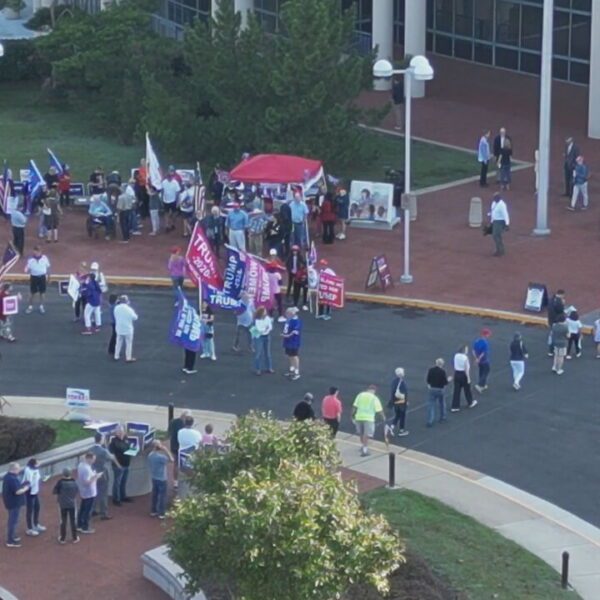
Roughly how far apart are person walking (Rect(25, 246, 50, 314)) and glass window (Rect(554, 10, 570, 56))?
23905 mm

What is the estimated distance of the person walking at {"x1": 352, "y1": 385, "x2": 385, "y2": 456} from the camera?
91.0 feet

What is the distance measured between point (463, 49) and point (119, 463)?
36360 mm

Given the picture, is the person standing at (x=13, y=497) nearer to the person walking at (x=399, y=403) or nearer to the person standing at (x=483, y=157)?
the person walking at (x=399, y=403)

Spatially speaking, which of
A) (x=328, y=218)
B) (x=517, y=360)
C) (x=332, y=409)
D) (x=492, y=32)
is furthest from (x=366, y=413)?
(x=492, y=32)

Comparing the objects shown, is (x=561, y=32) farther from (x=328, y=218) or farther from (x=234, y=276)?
(x=234, y=276)

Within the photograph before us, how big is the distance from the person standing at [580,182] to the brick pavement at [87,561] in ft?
65.9

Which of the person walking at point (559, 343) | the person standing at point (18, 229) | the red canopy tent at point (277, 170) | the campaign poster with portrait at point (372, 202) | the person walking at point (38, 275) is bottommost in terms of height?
the person walking at point (559, 343)

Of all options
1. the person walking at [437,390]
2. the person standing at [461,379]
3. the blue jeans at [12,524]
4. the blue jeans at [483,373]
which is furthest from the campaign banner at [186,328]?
the blue jeans at [12,524]

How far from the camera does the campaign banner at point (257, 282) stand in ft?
109

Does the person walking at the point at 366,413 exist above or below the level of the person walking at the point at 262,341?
below

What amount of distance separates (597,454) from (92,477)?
8.20m

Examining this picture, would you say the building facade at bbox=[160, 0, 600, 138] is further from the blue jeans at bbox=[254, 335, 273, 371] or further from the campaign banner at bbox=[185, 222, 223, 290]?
the blue jeans at bbox=[254, 335, 273, 371]

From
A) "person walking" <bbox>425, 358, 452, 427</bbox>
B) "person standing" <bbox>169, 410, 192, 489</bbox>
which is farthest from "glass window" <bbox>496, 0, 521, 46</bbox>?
"person standing" <bbox>169, 410, 192, 489</bbox>

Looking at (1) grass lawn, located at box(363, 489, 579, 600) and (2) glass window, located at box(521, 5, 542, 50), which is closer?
(1) grass lawn, located at box(363, 489, 579, 600)
